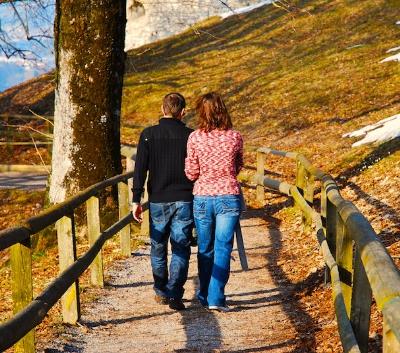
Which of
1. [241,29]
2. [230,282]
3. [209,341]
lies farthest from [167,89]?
[209,341]

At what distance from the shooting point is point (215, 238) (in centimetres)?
671

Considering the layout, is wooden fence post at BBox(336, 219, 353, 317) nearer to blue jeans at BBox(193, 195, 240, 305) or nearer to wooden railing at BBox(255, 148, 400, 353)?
wooden railing at BBox(255, 148, 400, 353)

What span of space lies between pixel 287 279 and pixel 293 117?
13269 mm

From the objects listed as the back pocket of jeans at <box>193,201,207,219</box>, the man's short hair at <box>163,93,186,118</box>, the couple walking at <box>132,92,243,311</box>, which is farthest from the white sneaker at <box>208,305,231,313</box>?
the man's short hair at <box>163,93,186,118</box>

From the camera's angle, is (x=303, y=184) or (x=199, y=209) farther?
(x=303, y=184)

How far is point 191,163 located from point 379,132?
9.28 m

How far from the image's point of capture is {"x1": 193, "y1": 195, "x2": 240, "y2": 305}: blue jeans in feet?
21.4

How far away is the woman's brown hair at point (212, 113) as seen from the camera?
6.37 m

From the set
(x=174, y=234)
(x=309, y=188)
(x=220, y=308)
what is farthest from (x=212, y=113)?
(x=309, y=188)

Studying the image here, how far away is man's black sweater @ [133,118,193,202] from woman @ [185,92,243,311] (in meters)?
0.19

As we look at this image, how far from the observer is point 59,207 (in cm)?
558

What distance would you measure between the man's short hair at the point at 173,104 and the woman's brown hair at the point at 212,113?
0.89 feet

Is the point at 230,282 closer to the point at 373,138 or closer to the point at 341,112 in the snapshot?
the point at 373,138

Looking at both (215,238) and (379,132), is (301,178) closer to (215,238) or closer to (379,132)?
(215,238)
